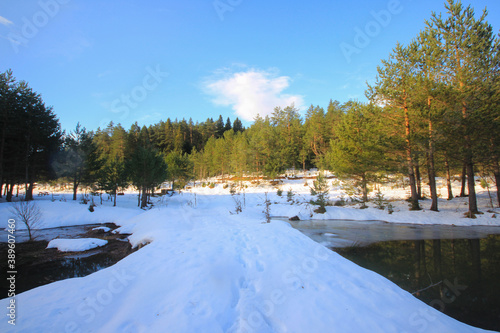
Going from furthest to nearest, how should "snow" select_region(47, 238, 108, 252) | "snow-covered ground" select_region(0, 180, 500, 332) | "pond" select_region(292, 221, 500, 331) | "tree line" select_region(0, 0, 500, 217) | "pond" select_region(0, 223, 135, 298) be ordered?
"tree line" select_region(0, 0, 500, 217) → "snow" select_region(47, 238, 108, 252) → "pond" select_region(0, 223, 135, 298) → "pond" select_region(292, 221, 500, 331) → "snow-covered ground" select_region(0, 180, 500, 332)

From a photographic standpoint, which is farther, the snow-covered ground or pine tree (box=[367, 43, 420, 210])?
pine tree (box=[367, 43, 420, 210])

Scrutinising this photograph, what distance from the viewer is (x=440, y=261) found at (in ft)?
24.2

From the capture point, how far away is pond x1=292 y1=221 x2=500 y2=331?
15.4 ft

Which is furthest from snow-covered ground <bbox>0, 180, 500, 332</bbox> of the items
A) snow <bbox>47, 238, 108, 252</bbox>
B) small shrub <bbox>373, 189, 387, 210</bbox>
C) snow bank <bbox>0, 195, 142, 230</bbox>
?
small shrub <bbox>373, 189, 387, 210</bbox>

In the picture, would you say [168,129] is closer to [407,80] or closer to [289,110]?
[289,110]

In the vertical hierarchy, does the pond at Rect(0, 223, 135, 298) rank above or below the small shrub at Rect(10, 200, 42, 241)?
below

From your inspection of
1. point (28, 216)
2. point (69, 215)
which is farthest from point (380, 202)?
point (69, 215)

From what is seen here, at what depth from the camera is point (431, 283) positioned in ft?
18.6

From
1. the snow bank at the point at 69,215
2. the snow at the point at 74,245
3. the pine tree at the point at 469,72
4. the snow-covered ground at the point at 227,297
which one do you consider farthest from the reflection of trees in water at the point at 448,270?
the snow bank at the point at 69,215

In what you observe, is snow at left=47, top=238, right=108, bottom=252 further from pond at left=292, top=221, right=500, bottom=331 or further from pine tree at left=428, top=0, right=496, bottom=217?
pine tree at left=428, top=0, right=496, bottom=217

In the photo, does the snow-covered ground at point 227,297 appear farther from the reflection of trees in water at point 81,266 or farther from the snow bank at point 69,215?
the snow bank at point 69,215

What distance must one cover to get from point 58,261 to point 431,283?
41.0 ft

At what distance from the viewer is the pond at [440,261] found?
15.4ft

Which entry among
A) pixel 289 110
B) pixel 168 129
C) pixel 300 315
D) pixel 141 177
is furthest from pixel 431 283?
pixel 168 129
